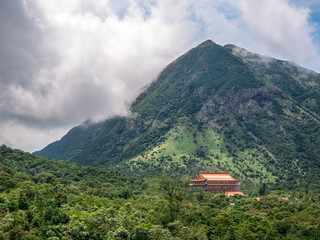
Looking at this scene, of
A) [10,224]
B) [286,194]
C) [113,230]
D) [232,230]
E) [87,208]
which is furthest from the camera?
[286,194]

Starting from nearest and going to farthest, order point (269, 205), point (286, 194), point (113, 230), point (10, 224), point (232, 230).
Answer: point (10, 224) → point (113, 230) → point (232, 230) → point (269, 205) → point (286, 194)

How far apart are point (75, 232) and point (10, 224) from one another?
45.6ft

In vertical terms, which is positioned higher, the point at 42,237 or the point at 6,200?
the point at 6,200

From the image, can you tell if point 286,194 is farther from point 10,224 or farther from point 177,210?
point 10,224

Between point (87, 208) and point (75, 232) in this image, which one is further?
point (87, 208)

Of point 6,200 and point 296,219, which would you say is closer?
point 6,200

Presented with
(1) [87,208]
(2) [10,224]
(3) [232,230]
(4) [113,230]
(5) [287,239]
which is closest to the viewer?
(2) [10,224]

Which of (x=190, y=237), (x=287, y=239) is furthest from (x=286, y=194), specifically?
(x=190, y=237)

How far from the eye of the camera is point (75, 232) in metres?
72.4

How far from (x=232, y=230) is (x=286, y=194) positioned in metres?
110

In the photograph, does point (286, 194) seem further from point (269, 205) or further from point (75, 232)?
point (75, 232)

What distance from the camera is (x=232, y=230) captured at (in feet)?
317

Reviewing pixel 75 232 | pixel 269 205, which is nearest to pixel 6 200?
pixel 75 232

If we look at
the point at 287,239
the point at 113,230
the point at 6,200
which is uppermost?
the point at 6,200
